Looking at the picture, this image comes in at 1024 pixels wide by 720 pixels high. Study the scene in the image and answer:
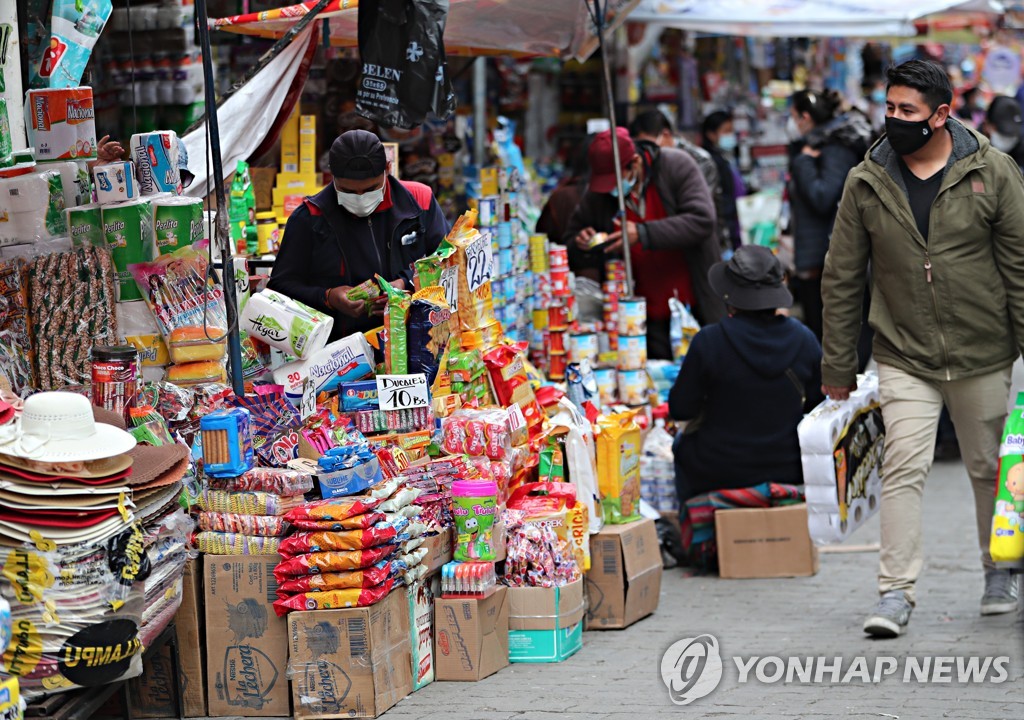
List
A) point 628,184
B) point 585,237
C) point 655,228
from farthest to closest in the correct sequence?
point 585,237, point 628,184, point 655,228

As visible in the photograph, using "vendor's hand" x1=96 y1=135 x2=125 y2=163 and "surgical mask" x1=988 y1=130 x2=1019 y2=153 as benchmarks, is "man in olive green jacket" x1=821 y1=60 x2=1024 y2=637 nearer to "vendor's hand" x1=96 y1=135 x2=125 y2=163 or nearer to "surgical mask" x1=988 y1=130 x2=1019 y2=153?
"vendor's hand" x1=96 y1=135 x2=125 y2=163

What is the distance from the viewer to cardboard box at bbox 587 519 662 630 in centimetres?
591

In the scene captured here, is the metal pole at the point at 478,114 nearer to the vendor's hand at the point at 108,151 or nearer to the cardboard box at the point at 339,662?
the vendor's hand at the point at 108,151

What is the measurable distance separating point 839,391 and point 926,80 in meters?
1.24

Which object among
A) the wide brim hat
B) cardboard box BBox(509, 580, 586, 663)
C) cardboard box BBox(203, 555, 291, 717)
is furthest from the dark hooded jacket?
the wide brim hat

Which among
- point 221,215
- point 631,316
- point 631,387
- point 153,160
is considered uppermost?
point 153,160

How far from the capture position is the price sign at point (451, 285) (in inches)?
234

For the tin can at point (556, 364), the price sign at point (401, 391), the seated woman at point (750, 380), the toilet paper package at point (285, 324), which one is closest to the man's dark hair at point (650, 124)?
the tin can at point (556, 364)

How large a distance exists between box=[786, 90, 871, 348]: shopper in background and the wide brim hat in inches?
253

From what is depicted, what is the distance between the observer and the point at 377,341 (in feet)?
19.4

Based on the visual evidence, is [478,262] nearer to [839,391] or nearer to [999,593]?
[839,391]

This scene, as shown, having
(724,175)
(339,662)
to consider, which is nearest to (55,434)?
(339,662)

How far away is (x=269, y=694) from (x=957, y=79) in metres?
16.6

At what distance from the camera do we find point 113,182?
5.35m
